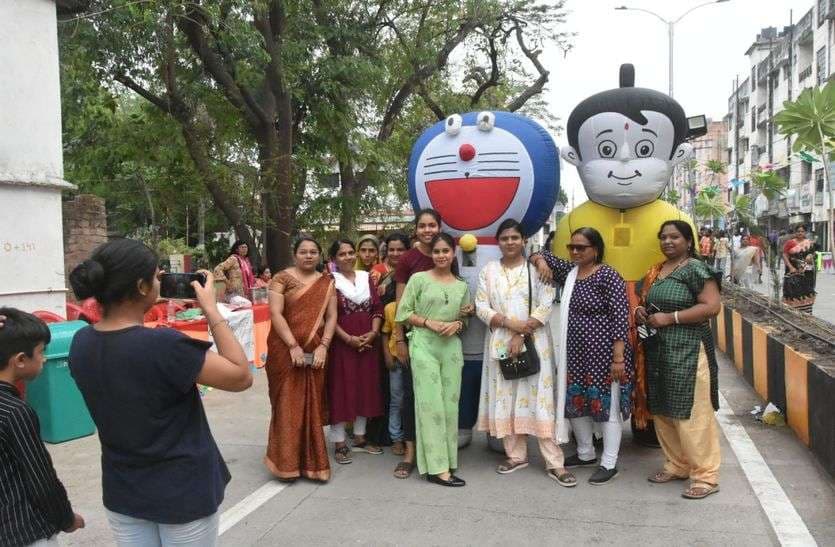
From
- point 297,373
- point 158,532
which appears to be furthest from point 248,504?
point 158,532

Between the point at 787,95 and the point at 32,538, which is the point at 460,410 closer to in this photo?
the point at 32,538

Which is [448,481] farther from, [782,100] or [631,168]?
[782,100]

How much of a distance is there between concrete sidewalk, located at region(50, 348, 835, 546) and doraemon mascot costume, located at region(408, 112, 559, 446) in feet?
2.52

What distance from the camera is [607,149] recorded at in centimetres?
452

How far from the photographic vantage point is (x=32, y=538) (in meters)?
1.91

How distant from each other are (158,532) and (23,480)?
0.39 m

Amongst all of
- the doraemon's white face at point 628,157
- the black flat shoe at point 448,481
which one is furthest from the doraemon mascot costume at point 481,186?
the black flat shoe at point 448,481

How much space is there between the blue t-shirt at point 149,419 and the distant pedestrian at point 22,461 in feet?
0.44

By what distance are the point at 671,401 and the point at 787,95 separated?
37.0 metres

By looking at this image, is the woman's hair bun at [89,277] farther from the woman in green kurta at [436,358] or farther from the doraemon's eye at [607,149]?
the doraemon's eye at [607,149]

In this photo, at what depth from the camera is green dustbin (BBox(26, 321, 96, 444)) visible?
4.67 meters

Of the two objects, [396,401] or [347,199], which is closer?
[396,401]

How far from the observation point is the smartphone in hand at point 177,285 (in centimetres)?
223

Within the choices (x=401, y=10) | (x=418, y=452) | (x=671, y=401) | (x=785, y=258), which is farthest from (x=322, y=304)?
(x=401, y=10)
